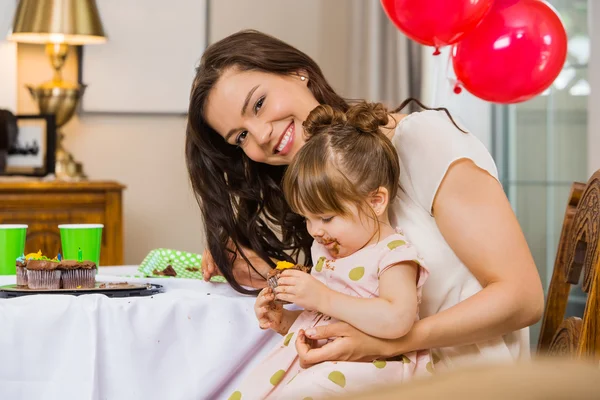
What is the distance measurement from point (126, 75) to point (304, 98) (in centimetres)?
297

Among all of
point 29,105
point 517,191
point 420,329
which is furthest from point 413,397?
point 29,105

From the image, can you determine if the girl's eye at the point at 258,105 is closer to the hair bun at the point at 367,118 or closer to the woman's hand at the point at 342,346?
the hair bun at the point at 367,118

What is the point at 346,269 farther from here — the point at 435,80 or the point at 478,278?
the point at 435,80

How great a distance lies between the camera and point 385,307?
1.15 meters

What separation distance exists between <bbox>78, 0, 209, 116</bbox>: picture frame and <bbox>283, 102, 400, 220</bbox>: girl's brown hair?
314 centimetres

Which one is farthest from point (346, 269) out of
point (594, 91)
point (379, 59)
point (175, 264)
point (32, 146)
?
point (379, 59)

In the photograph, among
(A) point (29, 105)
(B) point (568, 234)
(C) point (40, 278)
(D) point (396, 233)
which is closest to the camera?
(D) point (396, 233)

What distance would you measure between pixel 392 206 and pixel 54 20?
278cm

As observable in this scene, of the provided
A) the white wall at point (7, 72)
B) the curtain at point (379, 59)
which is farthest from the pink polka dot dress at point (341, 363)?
the white wall at point (7, 72)

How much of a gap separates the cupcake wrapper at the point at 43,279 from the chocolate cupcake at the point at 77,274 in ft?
0.04

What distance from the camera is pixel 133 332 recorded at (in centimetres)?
131

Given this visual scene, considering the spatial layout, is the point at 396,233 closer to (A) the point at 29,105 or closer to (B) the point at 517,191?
(B) the point at 517,191

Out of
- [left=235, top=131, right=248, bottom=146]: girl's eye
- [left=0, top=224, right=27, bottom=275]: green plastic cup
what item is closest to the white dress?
[left=235, top=131, right=248, bottom=146]: girl's eye

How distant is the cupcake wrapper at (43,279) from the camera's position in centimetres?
142
